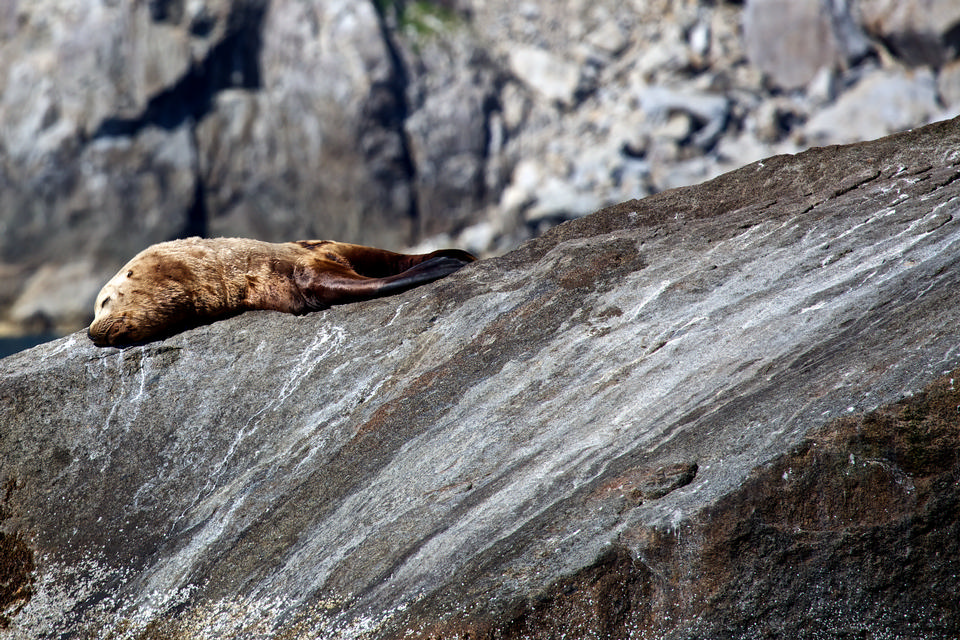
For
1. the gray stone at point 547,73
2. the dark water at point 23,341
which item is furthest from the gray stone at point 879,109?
the dark water at point 23,341

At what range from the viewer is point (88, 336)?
6.58m

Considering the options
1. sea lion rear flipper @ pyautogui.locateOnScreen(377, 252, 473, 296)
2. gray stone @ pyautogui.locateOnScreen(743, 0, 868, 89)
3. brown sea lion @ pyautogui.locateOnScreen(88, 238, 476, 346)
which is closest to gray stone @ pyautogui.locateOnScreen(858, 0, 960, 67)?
gray stone @ pyautogui.locateOnScreen(743, 0, 868, 89)

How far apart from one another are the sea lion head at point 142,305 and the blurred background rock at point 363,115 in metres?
39.4

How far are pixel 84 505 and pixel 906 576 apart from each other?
15.9ft

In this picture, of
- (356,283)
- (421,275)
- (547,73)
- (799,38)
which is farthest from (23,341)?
(421,275)

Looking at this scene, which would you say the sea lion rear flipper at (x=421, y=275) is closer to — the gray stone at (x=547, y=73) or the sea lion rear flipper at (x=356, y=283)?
the sea lion rear flipper at (x=356, y=283)

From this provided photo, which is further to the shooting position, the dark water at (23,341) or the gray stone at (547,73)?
the gray stone at (547,73)

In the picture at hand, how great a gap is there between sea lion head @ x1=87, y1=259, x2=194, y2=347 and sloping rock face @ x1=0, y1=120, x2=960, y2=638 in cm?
18

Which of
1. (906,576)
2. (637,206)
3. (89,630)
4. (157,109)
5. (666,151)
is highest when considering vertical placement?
(157,109)

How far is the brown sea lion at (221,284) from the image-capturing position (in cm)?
645

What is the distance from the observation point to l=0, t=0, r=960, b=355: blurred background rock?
46500mm

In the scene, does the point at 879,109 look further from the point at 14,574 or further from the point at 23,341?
the point at 23,341

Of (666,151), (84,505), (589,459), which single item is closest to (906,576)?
(589,459)

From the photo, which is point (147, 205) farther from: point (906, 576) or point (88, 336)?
point (906, 576)
